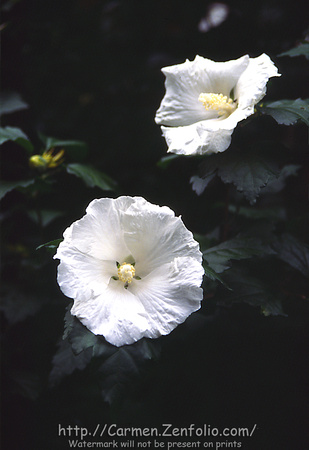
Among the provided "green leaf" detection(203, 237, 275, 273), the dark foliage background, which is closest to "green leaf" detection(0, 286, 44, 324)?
the dark foliage background

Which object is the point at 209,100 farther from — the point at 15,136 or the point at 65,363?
the point at 65,363

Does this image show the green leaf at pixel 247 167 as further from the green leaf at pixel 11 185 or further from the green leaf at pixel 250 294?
the green leaf at pixel 11 185

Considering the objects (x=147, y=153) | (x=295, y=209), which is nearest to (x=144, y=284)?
(x=295, y=209)

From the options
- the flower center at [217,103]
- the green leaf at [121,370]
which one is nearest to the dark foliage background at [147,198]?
the green leaf at [121,370]

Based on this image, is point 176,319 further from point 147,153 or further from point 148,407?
point 147,153

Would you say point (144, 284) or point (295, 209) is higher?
Result: point (144, 284)

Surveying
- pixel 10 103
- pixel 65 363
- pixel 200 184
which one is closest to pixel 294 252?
pixel 200 184

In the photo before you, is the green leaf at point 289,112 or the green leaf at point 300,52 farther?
the green leaf at point 300,52
